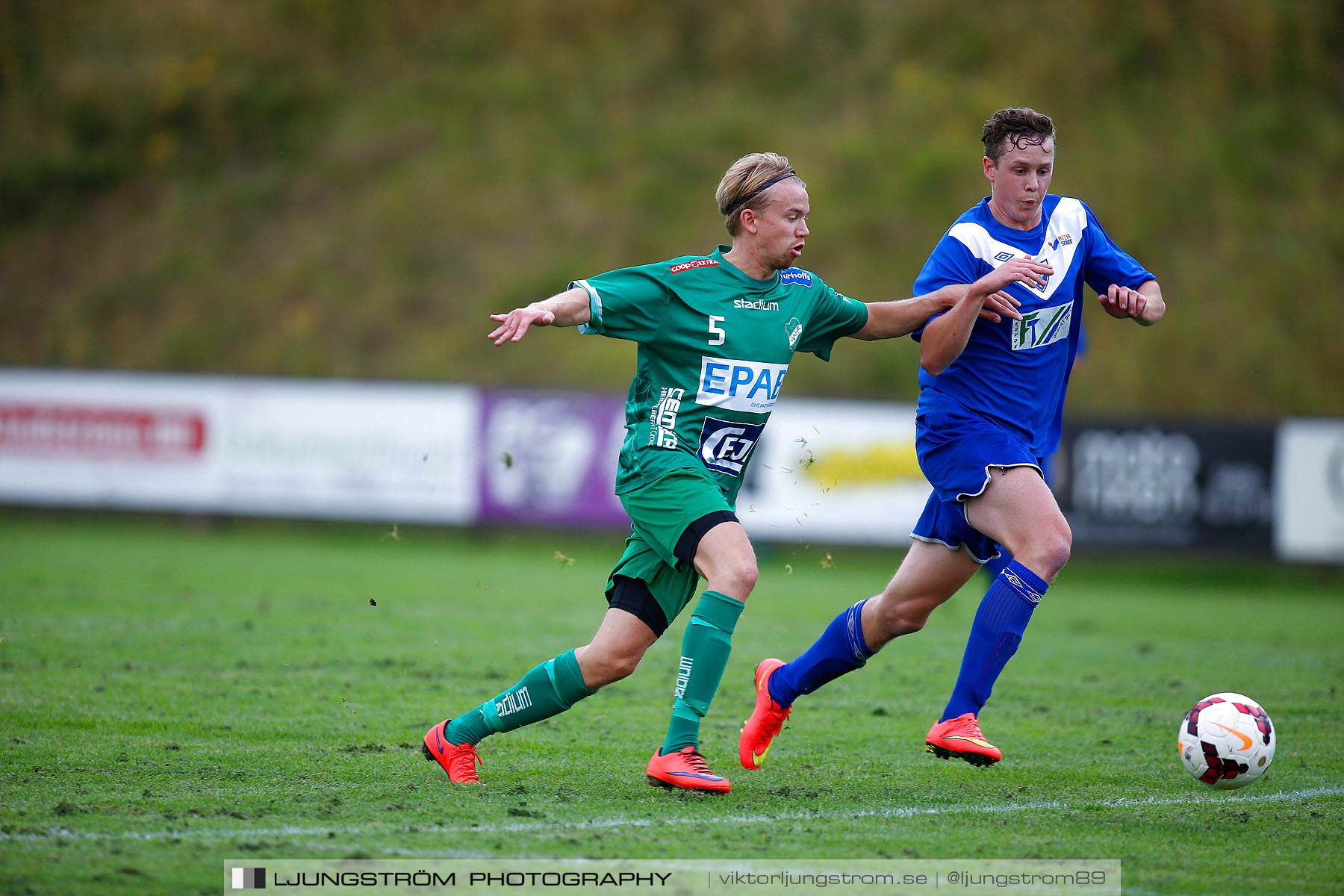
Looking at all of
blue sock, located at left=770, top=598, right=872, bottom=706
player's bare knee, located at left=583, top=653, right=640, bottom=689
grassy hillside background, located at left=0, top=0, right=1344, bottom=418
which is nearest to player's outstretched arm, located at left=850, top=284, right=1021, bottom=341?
blue sock, located at left=770, top=598, right=872, bottom=706

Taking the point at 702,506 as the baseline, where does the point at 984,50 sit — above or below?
above

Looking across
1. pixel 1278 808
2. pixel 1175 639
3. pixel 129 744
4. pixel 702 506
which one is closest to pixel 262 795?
pixel 129 744

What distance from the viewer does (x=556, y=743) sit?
219 inches

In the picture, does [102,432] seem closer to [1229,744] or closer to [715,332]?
[715,332]

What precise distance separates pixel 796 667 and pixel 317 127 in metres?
22.3

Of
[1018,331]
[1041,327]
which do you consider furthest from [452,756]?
Result: [1041,327]

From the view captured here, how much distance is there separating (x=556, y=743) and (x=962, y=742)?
5.78 ft

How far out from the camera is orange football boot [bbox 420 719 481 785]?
466 cm

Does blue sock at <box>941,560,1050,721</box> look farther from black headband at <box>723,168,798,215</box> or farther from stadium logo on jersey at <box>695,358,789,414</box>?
black headband at <box>723,168,798,215</box>

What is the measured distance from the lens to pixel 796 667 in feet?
17.0

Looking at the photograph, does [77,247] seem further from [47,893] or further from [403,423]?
[47,893]

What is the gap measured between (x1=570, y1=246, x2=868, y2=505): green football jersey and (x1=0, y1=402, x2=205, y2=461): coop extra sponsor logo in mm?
12653

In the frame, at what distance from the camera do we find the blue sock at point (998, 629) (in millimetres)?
4781

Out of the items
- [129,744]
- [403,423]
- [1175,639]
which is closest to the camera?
[129,744]
